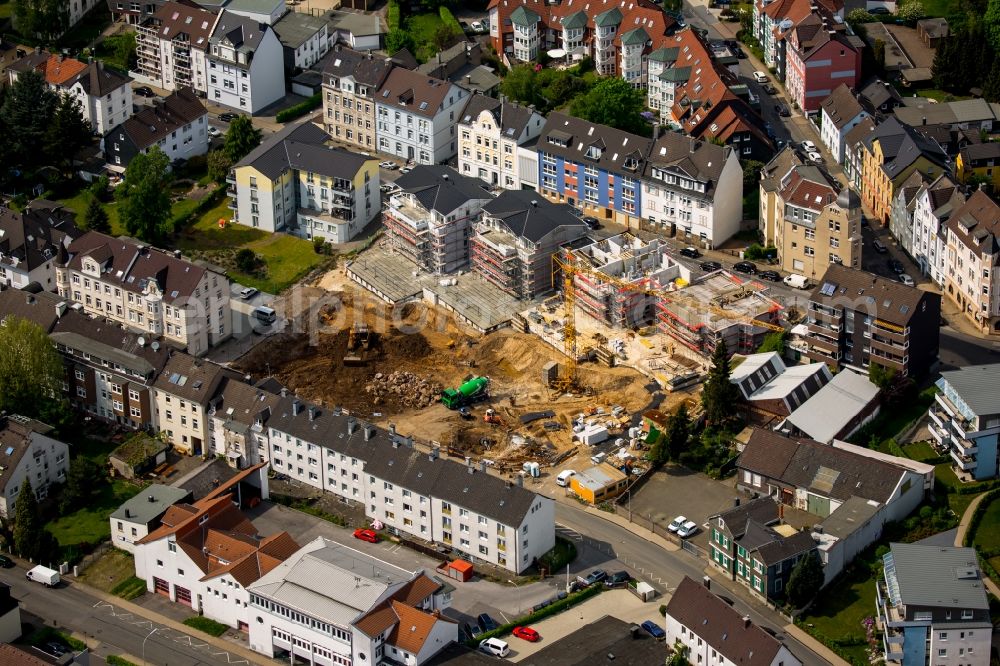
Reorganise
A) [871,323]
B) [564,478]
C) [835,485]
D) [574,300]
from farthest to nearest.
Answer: [574,300] < [871,323] < [564,478] < [835,485]

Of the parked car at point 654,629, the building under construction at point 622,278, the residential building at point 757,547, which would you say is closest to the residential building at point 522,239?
the building under construction at point 622,278

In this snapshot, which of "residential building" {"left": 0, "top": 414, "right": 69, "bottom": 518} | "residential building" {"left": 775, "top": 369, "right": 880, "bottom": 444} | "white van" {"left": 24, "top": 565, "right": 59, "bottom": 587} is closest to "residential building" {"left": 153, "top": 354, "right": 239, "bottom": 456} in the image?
"residential building" {"left": 0, "top": 414, "right": 69, "bottom": 518}

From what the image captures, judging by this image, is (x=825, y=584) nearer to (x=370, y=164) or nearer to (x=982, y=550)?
(x=982, y=550)

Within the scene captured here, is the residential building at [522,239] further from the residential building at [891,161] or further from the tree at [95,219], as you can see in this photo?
the tree at [95,219]

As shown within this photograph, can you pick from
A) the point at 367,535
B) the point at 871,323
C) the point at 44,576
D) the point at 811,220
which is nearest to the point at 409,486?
the point at 367,535

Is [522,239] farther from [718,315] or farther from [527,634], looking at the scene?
[527,634]

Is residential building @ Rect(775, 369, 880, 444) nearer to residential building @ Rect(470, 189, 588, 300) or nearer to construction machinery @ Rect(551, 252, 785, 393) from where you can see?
construction machinery @ Rect(551, 252, 785, 393)

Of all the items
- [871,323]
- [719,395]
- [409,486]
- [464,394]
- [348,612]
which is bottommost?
[464,394]
